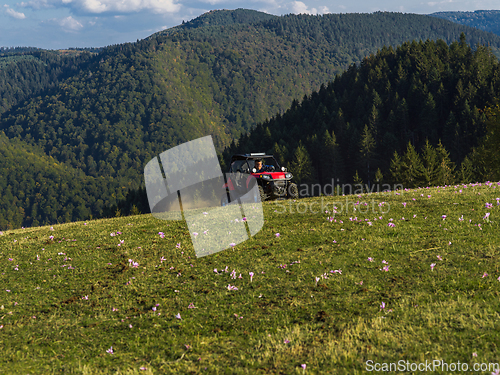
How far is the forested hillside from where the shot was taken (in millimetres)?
103938

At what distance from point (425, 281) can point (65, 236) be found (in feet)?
40.0

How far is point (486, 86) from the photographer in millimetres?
112438

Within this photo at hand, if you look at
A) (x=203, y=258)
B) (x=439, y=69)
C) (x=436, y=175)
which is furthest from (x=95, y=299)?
(x=439, y=69)

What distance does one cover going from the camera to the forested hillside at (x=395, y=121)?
103938 millimetres

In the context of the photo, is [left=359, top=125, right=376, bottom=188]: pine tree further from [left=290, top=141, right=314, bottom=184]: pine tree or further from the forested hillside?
[left=290, top=141, right=314, bottom=184]: pine tree

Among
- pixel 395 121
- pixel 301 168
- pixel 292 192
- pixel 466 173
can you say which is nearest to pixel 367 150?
pixel 301 168

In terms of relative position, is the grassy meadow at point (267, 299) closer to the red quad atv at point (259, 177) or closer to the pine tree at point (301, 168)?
the red quad atv at point (259, 177)

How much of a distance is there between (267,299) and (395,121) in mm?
121498

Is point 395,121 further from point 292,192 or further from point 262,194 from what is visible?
point 262,194

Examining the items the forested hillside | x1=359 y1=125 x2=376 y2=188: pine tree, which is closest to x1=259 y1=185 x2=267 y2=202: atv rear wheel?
the forested hillside

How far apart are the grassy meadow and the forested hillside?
6575cm

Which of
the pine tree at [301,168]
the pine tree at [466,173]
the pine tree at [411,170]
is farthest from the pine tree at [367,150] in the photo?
the pine tree at [466,173]

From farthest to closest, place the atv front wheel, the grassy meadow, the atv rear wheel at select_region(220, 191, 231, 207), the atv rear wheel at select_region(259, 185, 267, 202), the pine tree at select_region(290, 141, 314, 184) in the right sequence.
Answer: the pine tree at select_region(290, 141, 314, 184) < the atv front wheel < the atv rear wheel at select_region(220, 191, 231, 207) < the atv rear wheel at select_region(259, 185, 267, 202) < the grassy meadow

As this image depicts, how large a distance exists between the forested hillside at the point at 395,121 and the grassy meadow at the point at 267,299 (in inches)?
2589
